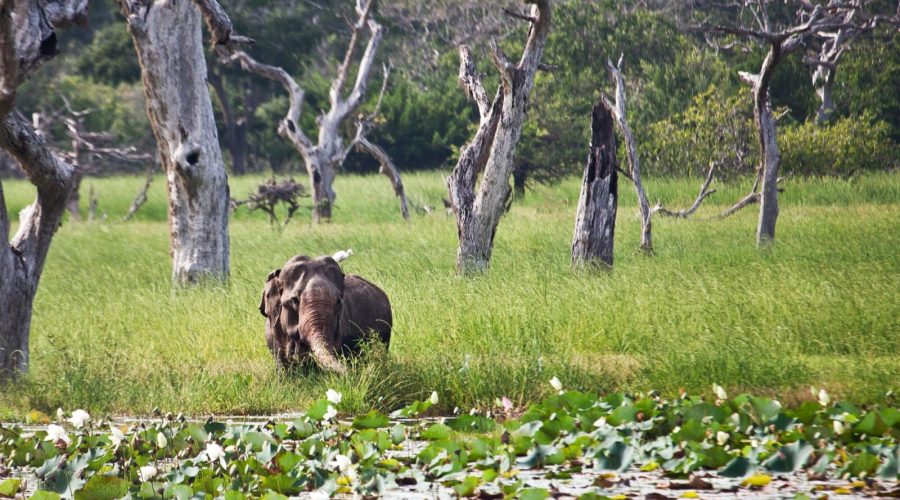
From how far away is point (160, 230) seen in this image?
25.3m

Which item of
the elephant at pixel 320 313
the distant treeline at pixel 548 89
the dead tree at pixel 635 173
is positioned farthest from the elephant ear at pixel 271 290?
the distant treeline at pixel 548 89

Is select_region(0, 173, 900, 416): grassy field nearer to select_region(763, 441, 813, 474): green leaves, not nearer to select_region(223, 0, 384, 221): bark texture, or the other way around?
select_region(763, 441, 813, 474): green leaves

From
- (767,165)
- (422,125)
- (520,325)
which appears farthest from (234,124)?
(520,325)

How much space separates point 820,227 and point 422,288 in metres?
7.99

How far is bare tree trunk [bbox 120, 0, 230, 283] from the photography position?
1541 cm

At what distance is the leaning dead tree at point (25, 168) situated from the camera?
8.77 meters

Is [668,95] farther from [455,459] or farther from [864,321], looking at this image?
[455,459]

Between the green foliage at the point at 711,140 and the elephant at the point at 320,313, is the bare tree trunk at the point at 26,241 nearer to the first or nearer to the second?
the elephant at the point at 320,313

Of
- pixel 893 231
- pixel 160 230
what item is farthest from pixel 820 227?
pixel 160 230

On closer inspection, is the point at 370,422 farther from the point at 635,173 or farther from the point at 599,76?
the point at 599,76

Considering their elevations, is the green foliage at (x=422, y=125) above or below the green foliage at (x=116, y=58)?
below

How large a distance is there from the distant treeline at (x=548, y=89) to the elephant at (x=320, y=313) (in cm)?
816

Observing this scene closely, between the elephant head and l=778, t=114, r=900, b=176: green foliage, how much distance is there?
17130 mm

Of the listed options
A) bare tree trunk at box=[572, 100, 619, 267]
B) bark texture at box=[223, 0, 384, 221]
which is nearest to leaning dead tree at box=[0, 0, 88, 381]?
bare tree trunk at box=[572, 100, 619, 267]
